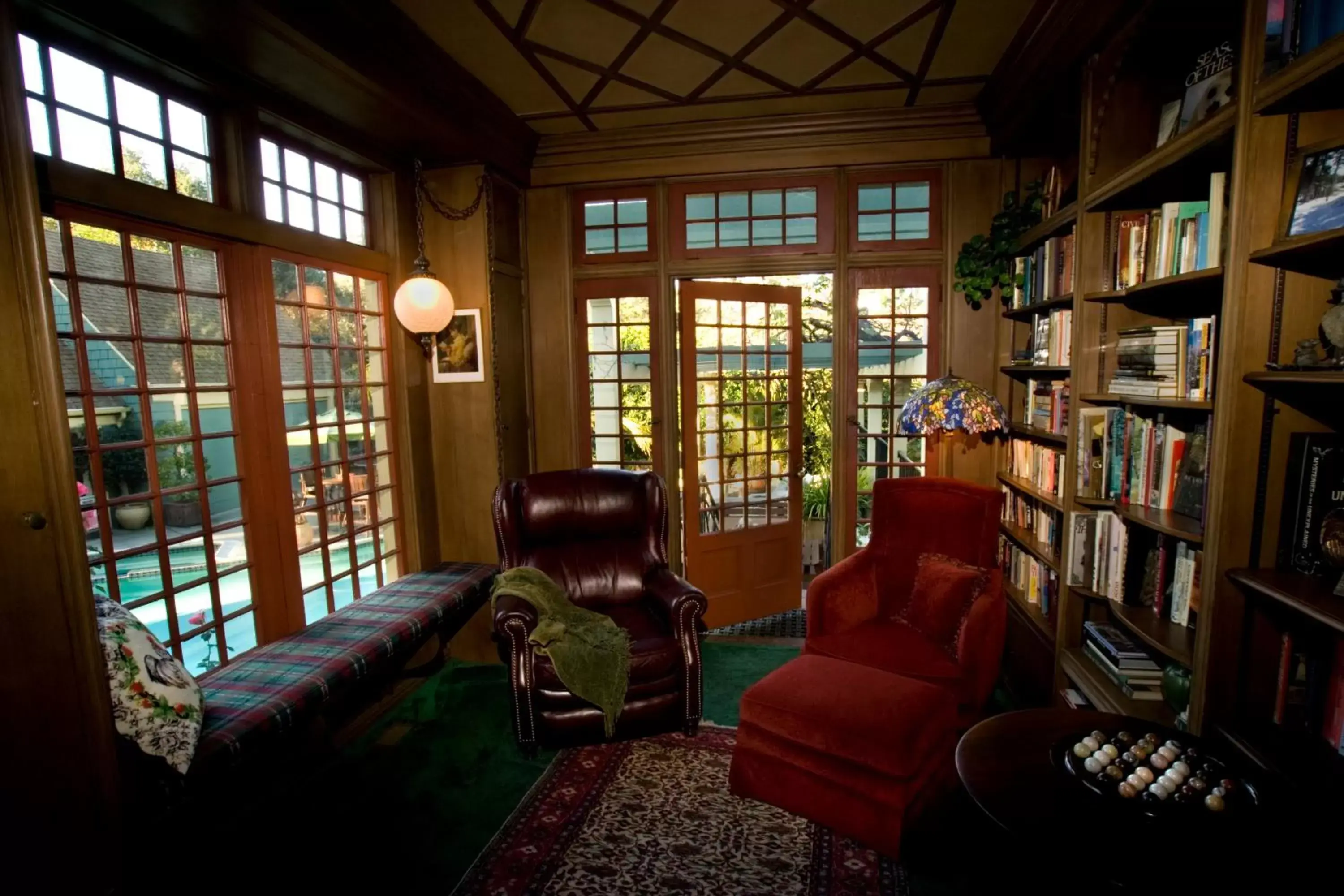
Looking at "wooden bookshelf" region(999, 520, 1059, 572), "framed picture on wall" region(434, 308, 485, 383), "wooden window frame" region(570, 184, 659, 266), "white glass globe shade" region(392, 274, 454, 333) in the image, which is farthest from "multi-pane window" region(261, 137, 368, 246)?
"wooden bookshelf" region(999, 520, 1059, 572)

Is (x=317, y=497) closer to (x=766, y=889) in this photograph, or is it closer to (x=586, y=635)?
(x=586, y=635)

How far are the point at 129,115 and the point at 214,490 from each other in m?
1.28

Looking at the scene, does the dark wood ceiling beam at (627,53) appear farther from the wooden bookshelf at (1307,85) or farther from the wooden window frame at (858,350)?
the wooden bookshelf at (1307,85)

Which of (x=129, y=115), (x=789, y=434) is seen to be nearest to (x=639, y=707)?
(x=789, y=434)

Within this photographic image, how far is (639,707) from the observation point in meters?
2.78

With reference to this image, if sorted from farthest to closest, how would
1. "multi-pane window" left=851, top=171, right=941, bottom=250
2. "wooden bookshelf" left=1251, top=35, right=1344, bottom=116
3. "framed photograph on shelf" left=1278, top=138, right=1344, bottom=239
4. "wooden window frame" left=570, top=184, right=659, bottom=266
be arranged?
"wooden window frame" left=570, top=184, right=659, bottom=266 → "multi-pane window" left=851, top=171, right=941, bottom=250 → "framed photograph on shelf" left=1278, top=138, right=1344, bottom=239 → "wooden bookshelf" left=1251, top=35, right=1344, bottom=116

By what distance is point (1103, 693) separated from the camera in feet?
7.63

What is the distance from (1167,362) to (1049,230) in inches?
40.2

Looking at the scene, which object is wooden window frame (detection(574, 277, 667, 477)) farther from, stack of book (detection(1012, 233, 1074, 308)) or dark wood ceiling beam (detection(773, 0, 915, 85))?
stack of book (detection(1012, 233, 1074, 308))

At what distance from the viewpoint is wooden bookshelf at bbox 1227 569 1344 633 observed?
4.78 feet

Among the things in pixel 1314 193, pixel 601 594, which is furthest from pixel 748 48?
pixel 601 594

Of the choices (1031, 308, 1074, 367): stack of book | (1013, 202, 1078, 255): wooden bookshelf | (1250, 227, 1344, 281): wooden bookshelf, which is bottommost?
(1031, 308, 1074, 367): stack of book

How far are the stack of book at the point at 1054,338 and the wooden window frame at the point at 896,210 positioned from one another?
32.0 inches

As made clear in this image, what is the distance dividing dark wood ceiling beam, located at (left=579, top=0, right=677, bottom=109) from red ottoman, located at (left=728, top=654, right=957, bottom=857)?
2.48m
